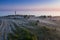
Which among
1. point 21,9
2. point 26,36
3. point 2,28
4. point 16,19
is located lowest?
point 26,36

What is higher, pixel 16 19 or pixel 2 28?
pixel 16 19

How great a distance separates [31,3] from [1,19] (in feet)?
2.39

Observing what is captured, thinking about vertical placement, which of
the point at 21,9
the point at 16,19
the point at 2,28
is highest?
the point at 21,9

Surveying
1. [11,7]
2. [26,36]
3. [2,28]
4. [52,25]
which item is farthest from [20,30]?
[52,25]

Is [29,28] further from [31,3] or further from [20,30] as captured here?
[31,3]

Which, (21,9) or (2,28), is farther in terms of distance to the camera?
(21,9)

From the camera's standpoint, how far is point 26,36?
2.51m

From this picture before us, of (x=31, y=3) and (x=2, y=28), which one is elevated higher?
(x=31, y=3)

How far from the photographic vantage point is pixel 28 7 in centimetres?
277

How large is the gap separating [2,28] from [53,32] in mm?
1049

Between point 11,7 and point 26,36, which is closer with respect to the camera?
point 26,36

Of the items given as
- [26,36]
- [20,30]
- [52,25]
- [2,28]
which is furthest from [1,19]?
[52,25]

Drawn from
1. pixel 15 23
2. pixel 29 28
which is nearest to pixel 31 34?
pixel 29 28

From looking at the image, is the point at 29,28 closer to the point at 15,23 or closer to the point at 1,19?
the point at 15,23
